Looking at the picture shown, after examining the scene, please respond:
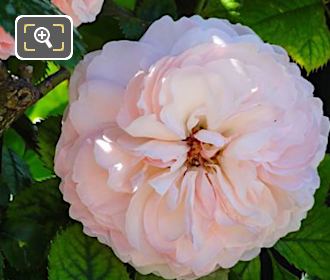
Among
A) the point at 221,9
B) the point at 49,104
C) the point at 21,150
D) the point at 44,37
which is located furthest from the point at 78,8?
the point at 49,104

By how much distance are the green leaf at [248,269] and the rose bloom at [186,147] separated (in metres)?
0.10

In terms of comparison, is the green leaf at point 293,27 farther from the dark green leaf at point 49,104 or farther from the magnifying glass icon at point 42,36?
the dark green leaf at point 49,104

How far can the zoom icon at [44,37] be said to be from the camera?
460 millimetres

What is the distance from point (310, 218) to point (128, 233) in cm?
17

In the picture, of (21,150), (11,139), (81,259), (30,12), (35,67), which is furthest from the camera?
(21,150)

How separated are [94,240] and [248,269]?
0.39 ft

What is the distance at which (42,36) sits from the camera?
0.48 meters

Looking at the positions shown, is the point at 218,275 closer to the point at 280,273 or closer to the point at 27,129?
the point at 280,273

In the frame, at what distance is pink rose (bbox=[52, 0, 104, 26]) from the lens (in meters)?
0.51

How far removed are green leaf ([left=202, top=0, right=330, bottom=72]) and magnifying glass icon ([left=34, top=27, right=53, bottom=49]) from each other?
0.17m

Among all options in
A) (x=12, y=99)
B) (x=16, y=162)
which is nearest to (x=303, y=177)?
(x=12, y=99)

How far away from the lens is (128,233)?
518mm

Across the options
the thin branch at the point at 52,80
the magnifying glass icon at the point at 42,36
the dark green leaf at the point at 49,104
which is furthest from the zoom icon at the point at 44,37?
the dark green leaf at the point at 49,104

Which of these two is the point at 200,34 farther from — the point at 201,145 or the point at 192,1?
the point at 192,1
